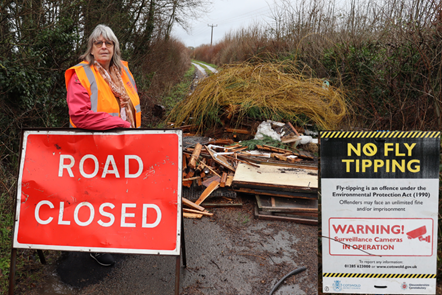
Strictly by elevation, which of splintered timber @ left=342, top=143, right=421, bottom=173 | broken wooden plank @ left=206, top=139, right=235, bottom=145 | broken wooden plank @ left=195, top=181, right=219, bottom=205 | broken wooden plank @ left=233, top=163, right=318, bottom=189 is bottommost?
broken wooden plank @ left=195, top=181, right=219, bottom=205

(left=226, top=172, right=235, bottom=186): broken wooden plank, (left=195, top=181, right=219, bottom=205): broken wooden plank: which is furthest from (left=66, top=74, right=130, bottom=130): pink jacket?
(left=226, top=172, right=235, bottom=186): broken wooden plank

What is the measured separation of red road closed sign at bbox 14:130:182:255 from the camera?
9.17 feet

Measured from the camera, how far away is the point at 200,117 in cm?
818

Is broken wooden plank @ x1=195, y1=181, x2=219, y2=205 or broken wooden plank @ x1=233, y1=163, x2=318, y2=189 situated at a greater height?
broken wooden plank @ x1=233, y1=163, x2=318, y2=189

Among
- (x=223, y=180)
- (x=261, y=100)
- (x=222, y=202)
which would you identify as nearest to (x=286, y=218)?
(x=222, y=202)

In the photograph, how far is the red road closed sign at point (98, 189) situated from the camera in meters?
2.79

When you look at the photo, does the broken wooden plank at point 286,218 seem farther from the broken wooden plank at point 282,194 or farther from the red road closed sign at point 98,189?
the red road closed sign at point 98,189

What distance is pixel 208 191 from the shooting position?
17.0 ft

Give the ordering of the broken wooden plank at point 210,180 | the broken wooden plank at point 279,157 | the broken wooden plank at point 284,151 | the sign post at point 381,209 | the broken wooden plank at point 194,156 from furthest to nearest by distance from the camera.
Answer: the broken wooden plank at point 284,151
the broken wooden plank at point 279,157
the broken wooden plank at point 194,156
the broken wooden plank at point 210,180
the sign post at point 381,209

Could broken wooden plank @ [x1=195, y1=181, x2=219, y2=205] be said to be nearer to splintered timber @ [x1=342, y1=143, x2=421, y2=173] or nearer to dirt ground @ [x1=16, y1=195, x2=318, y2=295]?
dirt ground @ [x1=16, y1=195, x2=318, y2=295]

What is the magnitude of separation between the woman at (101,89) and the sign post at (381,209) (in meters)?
1.99

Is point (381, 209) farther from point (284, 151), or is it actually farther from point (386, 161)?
point (284, 151)

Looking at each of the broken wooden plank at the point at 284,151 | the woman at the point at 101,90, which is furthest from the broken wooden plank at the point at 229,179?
the woman at the point at 101,90

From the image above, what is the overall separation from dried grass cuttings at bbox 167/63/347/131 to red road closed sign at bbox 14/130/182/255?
483cm
